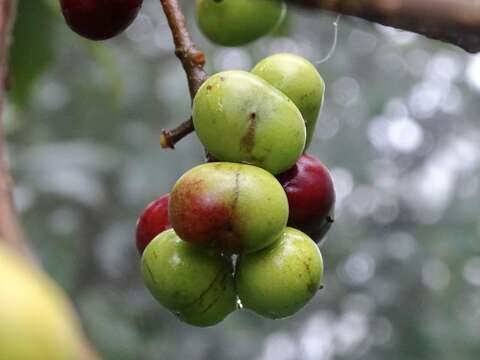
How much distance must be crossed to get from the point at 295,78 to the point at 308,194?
3.5 inches

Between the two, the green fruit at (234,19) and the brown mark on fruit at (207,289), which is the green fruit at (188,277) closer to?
the brown mark on fruit at (207,289)

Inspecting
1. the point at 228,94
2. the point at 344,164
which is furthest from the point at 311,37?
the point at 228,94

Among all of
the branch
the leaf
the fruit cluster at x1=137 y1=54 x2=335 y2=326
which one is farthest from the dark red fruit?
the leaf

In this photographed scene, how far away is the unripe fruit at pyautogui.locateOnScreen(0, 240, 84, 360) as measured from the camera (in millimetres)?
194

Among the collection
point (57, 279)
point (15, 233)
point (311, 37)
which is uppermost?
point (15, 233)

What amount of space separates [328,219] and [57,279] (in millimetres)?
1003

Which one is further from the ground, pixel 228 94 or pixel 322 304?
pixel 228 94

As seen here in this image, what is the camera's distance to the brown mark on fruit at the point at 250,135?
60cm

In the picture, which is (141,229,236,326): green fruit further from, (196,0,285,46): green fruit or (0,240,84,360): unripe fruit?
(0,240,84,360): unripe fruit

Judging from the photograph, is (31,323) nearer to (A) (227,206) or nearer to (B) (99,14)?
(A) (227,206)

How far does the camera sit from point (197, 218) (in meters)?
0.57

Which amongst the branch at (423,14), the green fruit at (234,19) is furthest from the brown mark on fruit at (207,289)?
the branch at (423,14)

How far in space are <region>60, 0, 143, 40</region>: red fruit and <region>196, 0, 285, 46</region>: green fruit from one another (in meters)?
0.09

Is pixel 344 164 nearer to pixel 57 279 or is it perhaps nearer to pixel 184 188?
pixel 57 279
